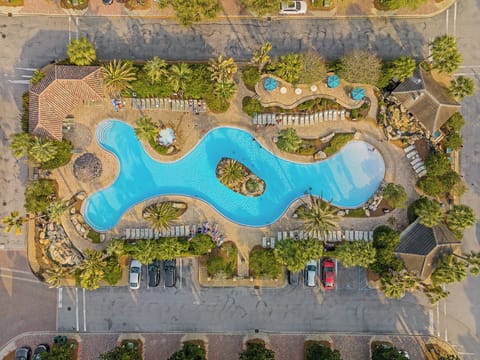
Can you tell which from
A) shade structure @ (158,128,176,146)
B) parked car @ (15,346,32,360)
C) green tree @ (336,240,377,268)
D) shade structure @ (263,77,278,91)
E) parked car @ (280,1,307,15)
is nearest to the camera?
green tree @ (336,240,377,268)

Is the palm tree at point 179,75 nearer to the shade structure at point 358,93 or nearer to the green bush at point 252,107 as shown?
the green bush at point 252,107

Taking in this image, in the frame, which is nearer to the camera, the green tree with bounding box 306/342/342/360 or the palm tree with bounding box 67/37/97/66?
the green tree with bounding box 306/342/342/360

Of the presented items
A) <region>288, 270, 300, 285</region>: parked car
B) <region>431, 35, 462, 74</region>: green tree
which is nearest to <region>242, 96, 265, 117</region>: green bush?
<region>288, 270, 300, 285</region>: parked car

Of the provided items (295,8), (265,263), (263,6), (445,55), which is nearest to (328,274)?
(265,263)

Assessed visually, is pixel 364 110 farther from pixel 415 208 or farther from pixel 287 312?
pixel 287 312

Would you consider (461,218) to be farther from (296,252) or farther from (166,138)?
(166,138)

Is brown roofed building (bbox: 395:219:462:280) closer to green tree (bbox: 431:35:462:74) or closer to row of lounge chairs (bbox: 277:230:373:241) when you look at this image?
row of lounge chairs (bbox: 277:230:373:241)
